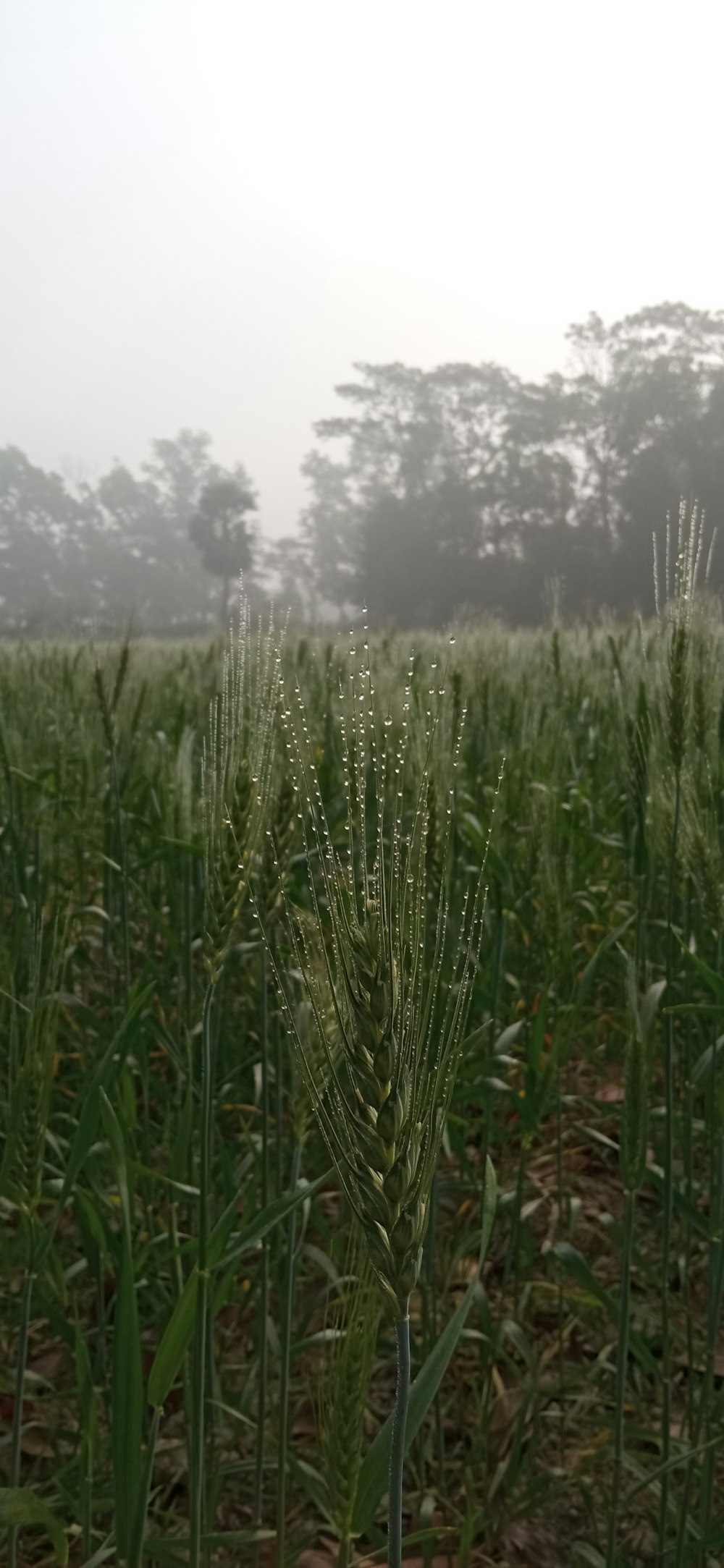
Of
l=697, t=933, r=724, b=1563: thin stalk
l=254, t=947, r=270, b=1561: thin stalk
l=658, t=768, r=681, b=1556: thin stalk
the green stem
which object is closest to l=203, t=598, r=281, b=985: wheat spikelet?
l=254, t=947, r=270, b=1561: thin stalk

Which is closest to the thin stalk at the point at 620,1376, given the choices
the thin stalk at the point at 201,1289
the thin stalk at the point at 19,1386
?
the thin stalk at the point at 201,1289

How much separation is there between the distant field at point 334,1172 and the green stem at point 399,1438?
101 mm

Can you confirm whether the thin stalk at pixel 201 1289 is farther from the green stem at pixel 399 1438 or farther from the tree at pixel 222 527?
the tree at pixel 222 527

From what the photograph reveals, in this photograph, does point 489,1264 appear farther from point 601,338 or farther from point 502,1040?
point 601,338

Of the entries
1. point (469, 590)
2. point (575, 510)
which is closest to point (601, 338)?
point (575, 510)

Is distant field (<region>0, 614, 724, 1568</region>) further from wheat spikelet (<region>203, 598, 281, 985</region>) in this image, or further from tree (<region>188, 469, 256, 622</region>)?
tree (<region>188, 469, 256, 622</region>)

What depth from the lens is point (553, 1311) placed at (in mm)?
1975

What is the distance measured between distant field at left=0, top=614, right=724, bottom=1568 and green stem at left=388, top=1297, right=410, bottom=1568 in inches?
4.0

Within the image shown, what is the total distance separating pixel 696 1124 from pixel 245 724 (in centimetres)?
114

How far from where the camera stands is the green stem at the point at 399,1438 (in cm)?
57

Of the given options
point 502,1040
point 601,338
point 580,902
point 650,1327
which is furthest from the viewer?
point 601,338

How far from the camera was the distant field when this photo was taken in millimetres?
1032

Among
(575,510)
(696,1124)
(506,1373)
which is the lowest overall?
(506,1373)

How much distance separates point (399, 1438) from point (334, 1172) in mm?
552
